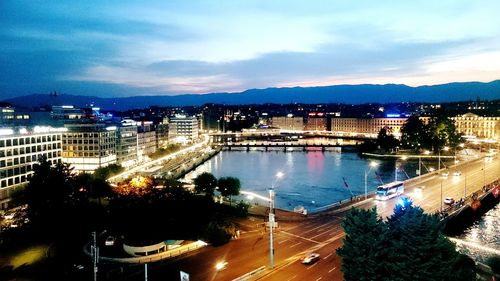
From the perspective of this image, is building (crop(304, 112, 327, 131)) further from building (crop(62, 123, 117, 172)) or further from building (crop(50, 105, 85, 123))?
building (crop(62, 123, 117, 172))

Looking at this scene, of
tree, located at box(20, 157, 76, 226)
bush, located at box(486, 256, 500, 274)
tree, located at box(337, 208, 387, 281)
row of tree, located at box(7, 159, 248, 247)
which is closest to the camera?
tree, located at box(337, 208, 387, 281)

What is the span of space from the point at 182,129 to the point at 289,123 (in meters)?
70.8

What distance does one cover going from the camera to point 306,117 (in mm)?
181750

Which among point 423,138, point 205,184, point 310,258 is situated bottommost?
point 310,258

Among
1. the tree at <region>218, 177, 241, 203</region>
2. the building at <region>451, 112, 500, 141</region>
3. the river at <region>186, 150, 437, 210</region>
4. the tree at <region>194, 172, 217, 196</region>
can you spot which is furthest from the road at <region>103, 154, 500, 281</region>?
the building at <region>451, 112, 500, 141</region>

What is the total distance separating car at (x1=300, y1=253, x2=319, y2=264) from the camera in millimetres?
21202

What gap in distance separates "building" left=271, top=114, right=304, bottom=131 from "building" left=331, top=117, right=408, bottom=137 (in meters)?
17.6

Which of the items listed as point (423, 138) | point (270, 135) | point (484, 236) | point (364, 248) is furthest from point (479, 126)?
point (364, 248)

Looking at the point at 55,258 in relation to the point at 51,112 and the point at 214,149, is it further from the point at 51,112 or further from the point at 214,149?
the point at 214,149

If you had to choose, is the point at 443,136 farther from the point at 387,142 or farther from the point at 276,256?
the point at 276,256

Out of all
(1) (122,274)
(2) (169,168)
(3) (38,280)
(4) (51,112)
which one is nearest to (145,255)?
(1) (122,274)

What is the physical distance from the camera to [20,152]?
4212 centimetres

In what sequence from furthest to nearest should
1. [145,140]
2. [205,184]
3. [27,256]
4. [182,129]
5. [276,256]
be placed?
[182,129], [145,140], [205,184], [27,256], [276,256]

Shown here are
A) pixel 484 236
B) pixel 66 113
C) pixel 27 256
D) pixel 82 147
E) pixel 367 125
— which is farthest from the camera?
pixel 367 125
